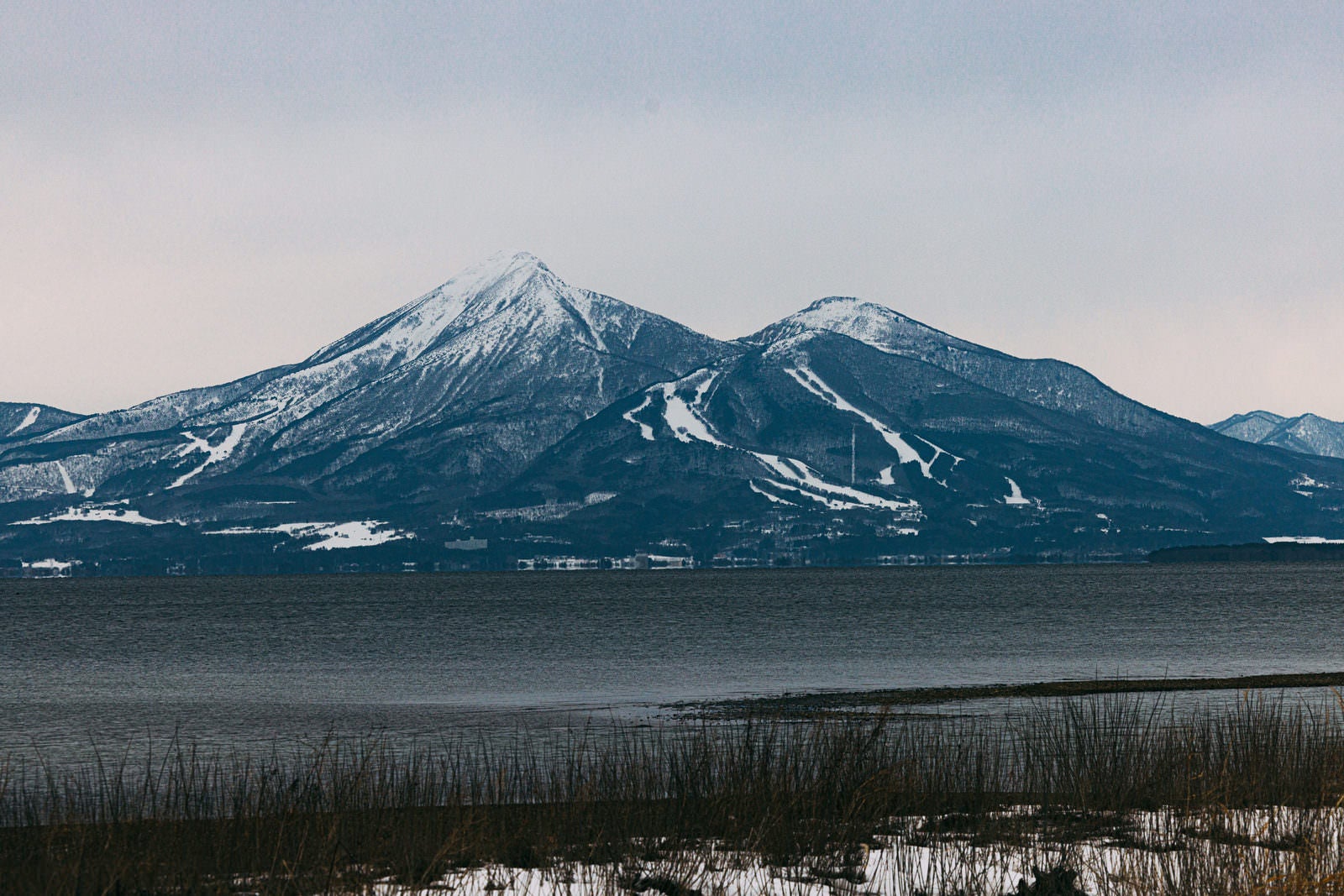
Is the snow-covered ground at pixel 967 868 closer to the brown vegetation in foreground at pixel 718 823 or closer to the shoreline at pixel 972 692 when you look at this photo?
the brown vegetation in foreground at pixel 718 823

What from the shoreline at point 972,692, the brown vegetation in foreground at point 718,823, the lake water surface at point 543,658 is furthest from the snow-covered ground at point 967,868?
the shoreline at point 972,692

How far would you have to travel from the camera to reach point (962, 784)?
24.9m

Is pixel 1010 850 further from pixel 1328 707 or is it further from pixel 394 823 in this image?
pixel 1328 707

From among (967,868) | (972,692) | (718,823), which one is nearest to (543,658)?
(972,692)

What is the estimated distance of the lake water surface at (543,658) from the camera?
55.5m

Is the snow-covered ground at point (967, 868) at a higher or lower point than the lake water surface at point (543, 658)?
higher

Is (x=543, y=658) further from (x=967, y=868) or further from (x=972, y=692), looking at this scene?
(x=967, y=868)

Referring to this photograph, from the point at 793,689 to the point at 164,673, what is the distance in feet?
129


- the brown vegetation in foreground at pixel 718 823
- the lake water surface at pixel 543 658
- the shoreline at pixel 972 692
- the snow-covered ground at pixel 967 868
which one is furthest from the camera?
the lake water surface at pixel 543 658

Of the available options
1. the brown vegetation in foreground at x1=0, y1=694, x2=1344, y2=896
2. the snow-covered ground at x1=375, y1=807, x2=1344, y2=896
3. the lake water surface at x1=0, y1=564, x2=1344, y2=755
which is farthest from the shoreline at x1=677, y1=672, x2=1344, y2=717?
the snow-covered ground at x1=375, y1=807, x2=1344, y2=896

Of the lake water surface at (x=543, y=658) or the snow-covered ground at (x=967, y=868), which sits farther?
the lake water surface at (x=543, y=658)

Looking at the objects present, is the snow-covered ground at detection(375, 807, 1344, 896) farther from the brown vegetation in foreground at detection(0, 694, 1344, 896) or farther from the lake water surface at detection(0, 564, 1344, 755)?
the lake water surface at detection(0, 564, 1344, 755)

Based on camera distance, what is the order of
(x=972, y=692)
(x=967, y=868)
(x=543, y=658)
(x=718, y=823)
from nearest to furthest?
(x=967, y=868) < (x=718, y=823) < (x=972, y=692) < (x=543, y=658)

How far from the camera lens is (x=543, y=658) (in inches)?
3548
